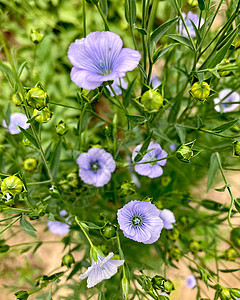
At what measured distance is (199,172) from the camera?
31.4 inches

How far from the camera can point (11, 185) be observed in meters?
0.40

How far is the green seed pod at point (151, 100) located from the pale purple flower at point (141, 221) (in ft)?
0.47

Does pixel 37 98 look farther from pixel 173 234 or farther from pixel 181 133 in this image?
pixel 173 234

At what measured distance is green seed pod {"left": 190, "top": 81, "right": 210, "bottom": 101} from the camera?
425mm

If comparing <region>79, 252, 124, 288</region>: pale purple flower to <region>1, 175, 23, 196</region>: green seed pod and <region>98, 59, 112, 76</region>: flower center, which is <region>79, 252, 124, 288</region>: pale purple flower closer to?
<region>1, 175, 23, 196</region>: green seed pod

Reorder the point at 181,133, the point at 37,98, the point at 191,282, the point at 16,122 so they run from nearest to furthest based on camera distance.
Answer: the point at 37,98, the point at 181,133, the point at 16,122, the point at 191,282

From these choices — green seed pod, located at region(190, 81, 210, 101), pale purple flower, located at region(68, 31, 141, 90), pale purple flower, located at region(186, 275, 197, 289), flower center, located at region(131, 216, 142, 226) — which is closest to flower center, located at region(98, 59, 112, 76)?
pale purple flower, located at region(68, 31, 141, 90)

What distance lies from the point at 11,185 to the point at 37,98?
12 centimetres

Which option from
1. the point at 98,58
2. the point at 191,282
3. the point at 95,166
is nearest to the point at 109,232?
the point at 95,166

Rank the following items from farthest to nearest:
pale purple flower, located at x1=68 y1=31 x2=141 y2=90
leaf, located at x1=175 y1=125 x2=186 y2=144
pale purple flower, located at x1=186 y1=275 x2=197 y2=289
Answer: pale purple flower, located at x1=186 y1=275 x2=197 y2=289, leaf, located at x1=175 y1=125 x2=186 y2=144, pale purple flower, located at x1=68 y1=31 x2=141 y2=90

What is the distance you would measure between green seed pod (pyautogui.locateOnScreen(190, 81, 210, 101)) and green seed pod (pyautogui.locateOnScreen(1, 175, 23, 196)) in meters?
0.28

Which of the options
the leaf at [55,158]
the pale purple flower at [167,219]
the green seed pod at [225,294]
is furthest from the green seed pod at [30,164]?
the green seed pod at [225,294]

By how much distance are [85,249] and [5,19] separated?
73cm

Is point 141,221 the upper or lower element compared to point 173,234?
upper
